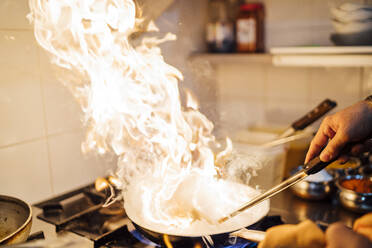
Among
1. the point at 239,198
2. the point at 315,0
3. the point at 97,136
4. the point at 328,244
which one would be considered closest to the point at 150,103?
the point at 97,136

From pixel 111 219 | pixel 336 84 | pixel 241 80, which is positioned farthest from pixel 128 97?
pixel 336 84

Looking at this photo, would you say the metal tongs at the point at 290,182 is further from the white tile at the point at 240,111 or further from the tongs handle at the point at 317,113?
the white tile at the point at 240,111

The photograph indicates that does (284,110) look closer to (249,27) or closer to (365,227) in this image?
(249,27)

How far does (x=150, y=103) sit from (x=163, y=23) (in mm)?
478

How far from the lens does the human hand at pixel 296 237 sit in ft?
2.23

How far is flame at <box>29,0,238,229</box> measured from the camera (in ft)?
3.76

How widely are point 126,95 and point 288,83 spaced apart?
98cm

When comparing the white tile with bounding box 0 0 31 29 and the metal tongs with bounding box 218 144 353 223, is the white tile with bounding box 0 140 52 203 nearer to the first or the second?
the white tile with bounding box 0 0 31 29

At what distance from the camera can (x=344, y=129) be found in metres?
0.98

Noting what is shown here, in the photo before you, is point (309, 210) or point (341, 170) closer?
point (309, 210)

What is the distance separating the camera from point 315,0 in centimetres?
173

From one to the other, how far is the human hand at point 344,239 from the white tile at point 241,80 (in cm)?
135

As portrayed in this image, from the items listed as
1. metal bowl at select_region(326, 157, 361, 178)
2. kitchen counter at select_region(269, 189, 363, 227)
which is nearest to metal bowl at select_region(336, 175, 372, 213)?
kitchen counter at select_region(269, 189, 363, 227)

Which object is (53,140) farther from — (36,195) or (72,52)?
(72,52)
